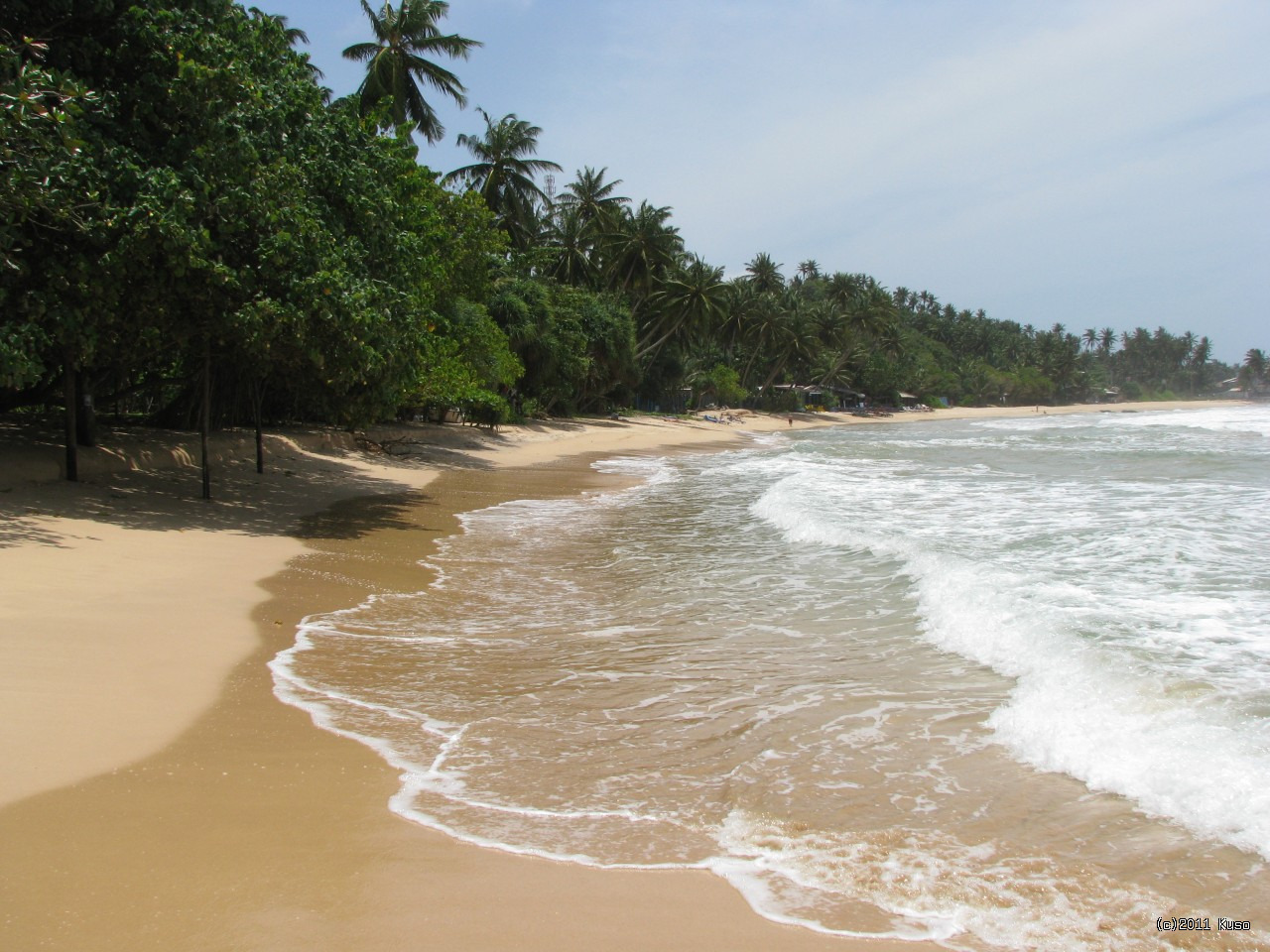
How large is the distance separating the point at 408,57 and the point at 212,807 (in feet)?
106

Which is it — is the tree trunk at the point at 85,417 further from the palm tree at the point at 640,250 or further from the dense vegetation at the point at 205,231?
the palm tree at the point at 640,250

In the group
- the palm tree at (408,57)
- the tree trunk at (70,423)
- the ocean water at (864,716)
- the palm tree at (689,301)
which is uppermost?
the palm tree at (408,57)

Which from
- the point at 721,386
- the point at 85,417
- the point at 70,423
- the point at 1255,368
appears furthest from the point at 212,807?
the point at 1255,368

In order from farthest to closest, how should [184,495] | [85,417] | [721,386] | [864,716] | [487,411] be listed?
[721,386]
[487,411]
[85,417]
[184,495]
[864,716]

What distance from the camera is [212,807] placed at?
12.7ft

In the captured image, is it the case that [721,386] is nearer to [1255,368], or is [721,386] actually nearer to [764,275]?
[764,275]

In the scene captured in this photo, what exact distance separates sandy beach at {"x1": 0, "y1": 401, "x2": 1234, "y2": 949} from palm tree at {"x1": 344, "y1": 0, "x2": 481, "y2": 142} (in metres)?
24.8

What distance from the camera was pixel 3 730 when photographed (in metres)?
4.36

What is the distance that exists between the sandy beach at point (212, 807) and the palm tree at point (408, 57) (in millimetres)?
24756

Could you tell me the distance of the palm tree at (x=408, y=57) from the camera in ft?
99.7

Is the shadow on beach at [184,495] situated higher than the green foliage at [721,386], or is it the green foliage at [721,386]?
the green foliage at [721,386]

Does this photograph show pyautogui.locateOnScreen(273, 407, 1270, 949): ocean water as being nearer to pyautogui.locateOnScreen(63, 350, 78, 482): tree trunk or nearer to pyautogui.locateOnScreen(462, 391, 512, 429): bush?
pyautogui.locateOnScreen(63, 350, 78, 482): tree trunk

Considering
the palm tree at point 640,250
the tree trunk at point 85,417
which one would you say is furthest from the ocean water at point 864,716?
the palm tree at point 640,250

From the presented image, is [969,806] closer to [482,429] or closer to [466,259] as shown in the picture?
[466,259]
